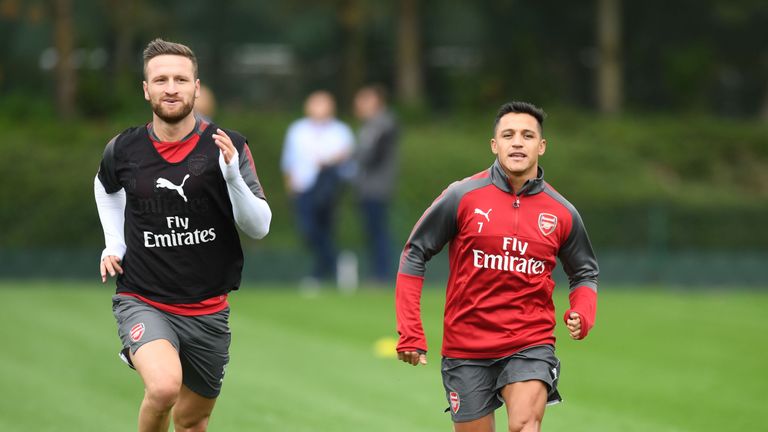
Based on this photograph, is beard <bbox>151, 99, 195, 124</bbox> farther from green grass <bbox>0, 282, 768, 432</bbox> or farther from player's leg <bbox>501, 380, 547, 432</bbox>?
green grass <bbox>0, 282, 768, 432</bbox>

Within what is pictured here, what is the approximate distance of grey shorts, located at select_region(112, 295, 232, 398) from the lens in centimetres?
628

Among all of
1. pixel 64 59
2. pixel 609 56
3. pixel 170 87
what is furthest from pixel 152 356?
pixel 609 56

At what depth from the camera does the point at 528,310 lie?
20.9ft

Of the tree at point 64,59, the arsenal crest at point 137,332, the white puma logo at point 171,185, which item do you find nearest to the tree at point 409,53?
the tree at point 64,59

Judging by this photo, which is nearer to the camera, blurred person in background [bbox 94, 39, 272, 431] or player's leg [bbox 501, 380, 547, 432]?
player's leg [bbox 501, 380, 547, 432]

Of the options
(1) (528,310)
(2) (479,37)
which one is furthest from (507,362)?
(2) (479,37)

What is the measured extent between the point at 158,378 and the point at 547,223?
2.01 metres

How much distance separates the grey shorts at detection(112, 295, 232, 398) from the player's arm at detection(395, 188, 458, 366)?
3.00 ft

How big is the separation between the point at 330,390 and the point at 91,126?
1426 centimetres

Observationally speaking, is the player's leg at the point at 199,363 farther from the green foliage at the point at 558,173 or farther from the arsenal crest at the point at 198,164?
the green foliage at the point at 558,173

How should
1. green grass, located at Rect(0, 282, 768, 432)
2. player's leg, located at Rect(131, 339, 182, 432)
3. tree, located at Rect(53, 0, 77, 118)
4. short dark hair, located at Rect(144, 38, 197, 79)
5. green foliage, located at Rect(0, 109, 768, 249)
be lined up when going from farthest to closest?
tree, located at Rect(53, 0, 77, 118)
green foliage, located at Rect(0, 109, 768, 249)
green grass, located at Rect(0, 282, 768, 432)
short dark hair, located at Rect(144, 38, 197, 79)
player's leg, located at Rect(131, 339, 182, 432)

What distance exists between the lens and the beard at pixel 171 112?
6363 mm

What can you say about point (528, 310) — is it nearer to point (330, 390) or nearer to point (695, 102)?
point (330, 390)

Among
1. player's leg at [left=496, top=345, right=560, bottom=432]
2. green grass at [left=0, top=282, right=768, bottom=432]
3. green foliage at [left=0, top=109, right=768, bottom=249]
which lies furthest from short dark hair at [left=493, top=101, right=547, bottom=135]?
green foliage at [left=0, top=109, right=768, bottom=249]
